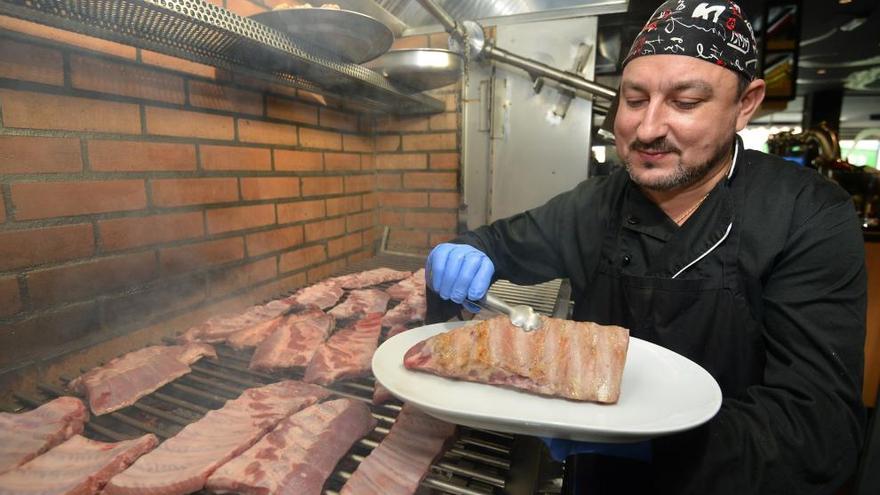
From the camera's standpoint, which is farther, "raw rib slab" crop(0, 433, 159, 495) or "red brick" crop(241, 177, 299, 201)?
"red brick" crop(241, 177, 299, 201)

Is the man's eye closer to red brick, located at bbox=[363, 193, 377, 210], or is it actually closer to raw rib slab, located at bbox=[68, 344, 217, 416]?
raw rib slab, located at bbox=[68, 344, 217, 416]

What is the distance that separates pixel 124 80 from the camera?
2.16 m

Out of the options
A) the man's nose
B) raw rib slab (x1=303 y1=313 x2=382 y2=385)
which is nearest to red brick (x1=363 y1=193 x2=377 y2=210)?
raw rib slab (x1=303 y1=313 x2=382 y2=385)

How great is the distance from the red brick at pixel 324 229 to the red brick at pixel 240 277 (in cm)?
48

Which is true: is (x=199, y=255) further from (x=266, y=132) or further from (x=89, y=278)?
(x=266, y=132)

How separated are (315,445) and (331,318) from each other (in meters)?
1.16

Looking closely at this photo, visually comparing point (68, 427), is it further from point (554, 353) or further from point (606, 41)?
point (606, 41)

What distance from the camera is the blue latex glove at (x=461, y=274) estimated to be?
1808 millimetres

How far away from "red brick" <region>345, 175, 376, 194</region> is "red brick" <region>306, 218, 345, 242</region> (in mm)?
336

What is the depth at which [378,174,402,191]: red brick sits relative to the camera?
471cm

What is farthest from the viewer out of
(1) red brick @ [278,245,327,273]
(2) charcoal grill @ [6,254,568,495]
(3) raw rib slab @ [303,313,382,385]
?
(1) red brick @ [278,245,327,273]

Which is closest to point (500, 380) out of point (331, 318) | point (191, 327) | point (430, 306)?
point (430, 306)

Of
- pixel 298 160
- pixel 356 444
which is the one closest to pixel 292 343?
pixel 356 444

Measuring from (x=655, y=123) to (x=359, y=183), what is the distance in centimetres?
313
